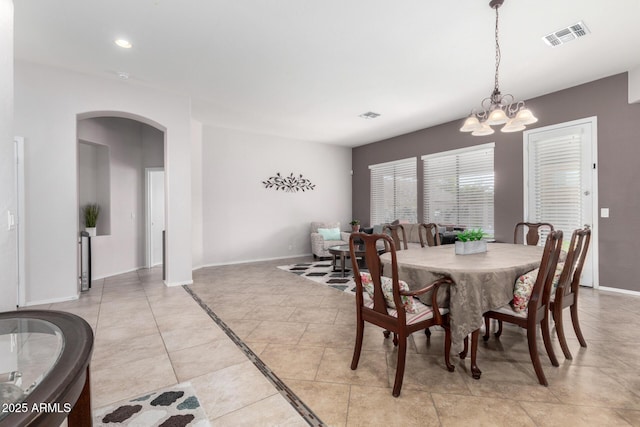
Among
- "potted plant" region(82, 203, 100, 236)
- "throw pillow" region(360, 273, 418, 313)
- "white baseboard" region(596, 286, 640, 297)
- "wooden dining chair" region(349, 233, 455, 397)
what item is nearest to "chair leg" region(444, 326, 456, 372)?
"wooden dining chair" region(349, 233, 455, 397)

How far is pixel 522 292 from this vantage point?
1.97m

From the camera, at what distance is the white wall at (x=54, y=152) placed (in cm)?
349

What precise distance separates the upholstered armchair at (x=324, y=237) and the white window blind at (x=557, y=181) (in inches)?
139

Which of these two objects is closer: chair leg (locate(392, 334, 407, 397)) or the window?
chair leg (locate(392, 334, 407, 397))

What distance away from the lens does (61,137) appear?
368cm

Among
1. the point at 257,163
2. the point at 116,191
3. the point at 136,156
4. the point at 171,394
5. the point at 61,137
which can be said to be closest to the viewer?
the point at 171,394

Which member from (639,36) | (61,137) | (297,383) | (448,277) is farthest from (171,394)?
(639,36)

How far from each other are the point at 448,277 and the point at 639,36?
3.40 metres

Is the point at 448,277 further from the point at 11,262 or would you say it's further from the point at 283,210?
the point at 283,210

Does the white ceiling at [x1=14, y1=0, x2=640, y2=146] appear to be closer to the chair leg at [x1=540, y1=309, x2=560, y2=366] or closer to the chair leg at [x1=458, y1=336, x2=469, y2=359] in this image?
the chair leg at [x1=540, y1=309, x2=560, y2=366]

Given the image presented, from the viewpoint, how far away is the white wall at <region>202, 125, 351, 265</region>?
6.07m

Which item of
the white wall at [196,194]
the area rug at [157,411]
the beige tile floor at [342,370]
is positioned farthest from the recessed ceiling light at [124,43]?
the area rug at [157,411]

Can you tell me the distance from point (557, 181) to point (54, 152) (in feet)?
22.2

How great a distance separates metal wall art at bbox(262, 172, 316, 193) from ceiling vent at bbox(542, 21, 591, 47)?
518cm
